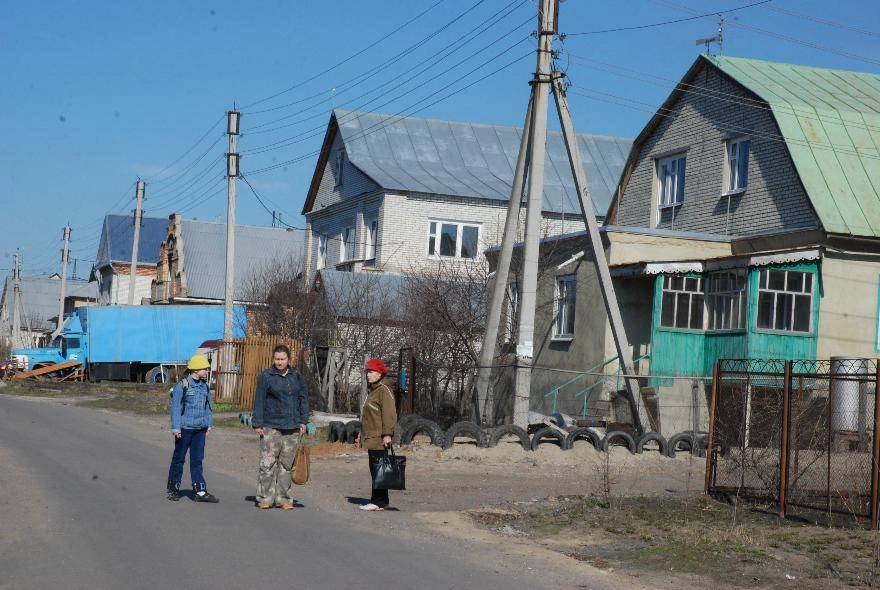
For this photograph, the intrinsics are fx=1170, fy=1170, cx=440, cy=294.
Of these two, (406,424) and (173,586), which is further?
(406,424)

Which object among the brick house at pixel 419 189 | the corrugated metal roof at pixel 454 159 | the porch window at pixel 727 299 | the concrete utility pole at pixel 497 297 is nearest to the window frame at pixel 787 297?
the porch window at pixel 727 299

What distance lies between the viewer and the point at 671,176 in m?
33.1

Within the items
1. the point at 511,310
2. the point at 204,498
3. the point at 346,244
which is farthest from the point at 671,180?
the point at 204,498

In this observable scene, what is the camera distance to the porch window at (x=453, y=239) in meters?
45.1

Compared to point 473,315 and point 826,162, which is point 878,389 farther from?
point 473,315

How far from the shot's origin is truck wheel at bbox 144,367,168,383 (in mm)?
48062

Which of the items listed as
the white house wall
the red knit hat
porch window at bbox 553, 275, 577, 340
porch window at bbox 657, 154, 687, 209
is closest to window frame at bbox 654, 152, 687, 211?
porch window at bbox 657, 154, 687, 209

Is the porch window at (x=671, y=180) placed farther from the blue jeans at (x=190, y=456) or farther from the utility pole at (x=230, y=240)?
the blue jeans at (x=190, y=456)

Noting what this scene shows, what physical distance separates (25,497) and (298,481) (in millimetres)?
2925

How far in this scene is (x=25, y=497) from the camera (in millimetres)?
12492

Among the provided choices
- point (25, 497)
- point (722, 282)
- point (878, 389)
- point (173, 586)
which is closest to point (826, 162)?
point (722, 282)

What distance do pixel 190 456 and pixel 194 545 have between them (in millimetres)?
3248

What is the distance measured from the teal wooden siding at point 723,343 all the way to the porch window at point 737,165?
4711mm

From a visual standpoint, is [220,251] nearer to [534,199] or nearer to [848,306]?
Answer: [848,306]
